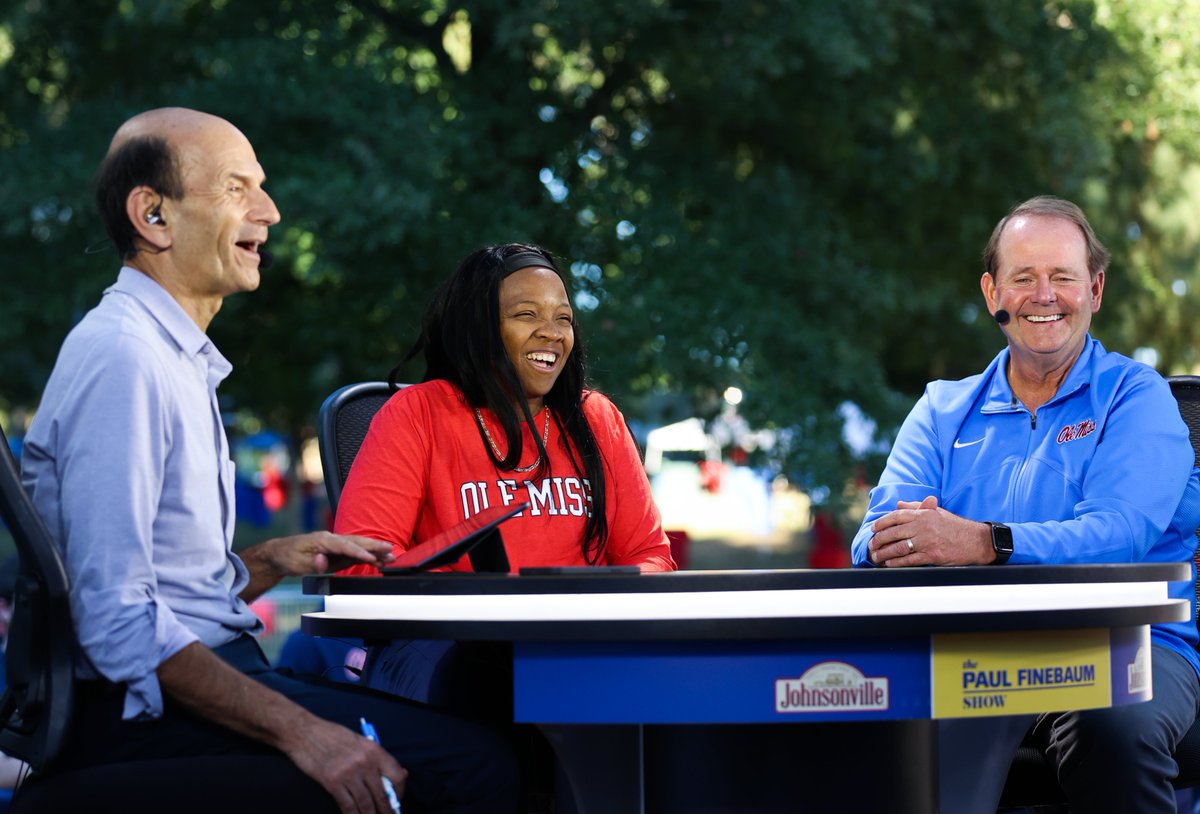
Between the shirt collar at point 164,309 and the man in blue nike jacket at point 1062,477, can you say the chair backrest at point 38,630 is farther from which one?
the man in blue nike jacket at point 1062,477

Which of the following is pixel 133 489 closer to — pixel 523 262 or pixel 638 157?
pixel 523 262

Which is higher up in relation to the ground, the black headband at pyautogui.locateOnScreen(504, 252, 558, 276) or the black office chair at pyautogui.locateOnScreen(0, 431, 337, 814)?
the black headband at pyautogui.locateOnScreen(504, 252, 558, 276)

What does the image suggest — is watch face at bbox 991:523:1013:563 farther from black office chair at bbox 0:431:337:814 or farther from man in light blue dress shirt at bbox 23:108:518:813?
black office chair at bbox 0:431:337:814

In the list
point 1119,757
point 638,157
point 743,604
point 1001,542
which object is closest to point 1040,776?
point 1119,757

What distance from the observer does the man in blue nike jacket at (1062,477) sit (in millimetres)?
2715

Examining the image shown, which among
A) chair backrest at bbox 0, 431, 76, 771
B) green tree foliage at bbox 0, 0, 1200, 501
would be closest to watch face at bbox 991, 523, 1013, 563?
chair backrest at bbox 0, 431, 76, 771

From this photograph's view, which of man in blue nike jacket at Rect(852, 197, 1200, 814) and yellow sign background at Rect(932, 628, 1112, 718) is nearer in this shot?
yellow sign background at Rect(932, 628, 1112, 718)

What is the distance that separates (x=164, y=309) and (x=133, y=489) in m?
0.37

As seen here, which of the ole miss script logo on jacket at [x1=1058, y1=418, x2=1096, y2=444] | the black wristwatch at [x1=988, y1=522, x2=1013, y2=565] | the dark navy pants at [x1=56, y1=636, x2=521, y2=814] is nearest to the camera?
the dark navy pants at [x1=56, y1=636, x2=521, y2=814]

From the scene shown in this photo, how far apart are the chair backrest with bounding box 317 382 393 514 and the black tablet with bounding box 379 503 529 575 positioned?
1.14 metres

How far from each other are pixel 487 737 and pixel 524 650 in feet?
1.19

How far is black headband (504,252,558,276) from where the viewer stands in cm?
346

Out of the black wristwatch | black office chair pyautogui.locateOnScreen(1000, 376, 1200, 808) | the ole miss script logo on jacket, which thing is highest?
the ole miss script logo on jacket

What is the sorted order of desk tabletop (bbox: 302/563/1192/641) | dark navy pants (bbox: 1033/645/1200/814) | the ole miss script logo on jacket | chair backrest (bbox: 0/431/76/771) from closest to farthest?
desk tabletop (bbox: 302/563/1192/641), chair backrest (bbox: 0/431/76/771), dark navy pants (bbox: 1033/645/1200/814), the ole miss script logo on jacket
